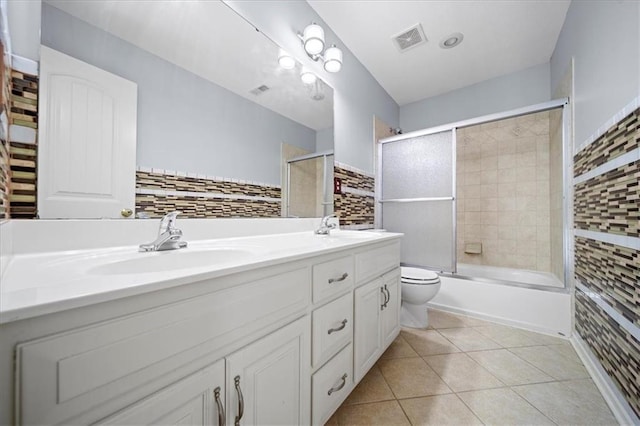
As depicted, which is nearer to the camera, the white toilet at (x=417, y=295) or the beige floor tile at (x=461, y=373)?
the beige floor tile at (x=461, y=373)

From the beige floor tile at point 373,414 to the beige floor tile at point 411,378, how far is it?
10 centimetres

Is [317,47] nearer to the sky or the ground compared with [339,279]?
nearer to the sky

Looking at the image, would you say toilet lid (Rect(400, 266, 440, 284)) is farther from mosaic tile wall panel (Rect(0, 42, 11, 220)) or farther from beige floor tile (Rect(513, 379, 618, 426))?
mosaic tile wall panel (Rect(0, 42, 11, 220))

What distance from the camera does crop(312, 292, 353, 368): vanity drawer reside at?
2.92 ft

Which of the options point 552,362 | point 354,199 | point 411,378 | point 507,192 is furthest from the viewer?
point 507,192

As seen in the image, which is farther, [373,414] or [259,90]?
[259,90]

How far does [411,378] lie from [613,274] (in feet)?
3.56

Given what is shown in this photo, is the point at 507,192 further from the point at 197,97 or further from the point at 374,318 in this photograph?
the point at 197,97

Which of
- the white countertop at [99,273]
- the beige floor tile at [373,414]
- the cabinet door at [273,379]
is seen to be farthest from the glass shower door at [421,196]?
the cabinet door at [273,379]

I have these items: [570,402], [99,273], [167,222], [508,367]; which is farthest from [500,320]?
[99,273]

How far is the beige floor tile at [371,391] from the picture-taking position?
1203mm

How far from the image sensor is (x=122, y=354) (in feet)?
1.42

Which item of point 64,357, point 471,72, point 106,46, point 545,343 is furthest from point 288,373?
point 471,72

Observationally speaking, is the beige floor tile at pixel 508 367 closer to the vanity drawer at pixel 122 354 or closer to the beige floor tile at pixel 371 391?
the beige floor tile at pixel 371 391
